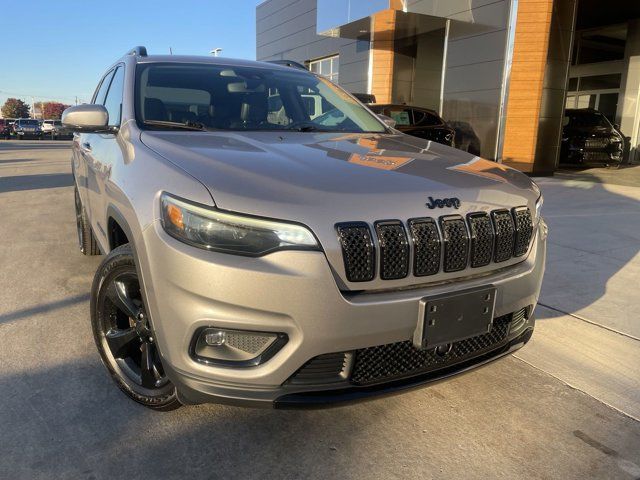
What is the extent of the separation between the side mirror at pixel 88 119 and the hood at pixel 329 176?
46 centimetres

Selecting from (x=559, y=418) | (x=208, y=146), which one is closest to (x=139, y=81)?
(x=208, y=146)

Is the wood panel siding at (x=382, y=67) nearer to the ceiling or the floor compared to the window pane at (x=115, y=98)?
nearer to the ceiling

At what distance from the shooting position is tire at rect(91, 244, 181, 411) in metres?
2.31

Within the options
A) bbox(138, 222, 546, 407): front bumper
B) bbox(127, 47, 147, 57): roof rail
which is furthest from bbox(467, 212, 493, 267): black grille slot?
bbox(127, 47, 147, 57): roof rail

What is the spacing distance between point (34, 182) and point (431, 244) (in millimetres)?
11824

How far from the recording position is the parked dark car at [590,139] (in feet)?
47.5

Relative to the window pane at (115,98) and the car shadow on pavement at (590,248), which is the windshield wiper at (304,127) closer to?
the window pane at (115,98)

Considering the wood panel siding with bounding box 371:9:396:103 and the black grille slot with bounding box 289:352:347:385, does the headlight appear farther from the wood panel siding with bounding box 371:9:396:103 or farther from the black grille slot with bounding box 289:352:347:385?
the wood panel siding with bounding box 371:9:396:103

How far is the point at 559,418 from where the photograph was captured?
101 inches

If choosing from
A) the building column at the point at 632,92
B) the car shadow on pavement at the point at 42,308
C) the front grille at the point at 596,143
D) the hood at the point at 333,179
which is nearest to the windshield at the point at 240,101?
the hood at the point at 333,179

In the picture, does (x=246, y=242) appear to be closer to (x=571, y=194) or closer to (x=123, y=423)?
(x=123, y=423)

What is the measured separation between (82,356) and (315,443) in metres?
1.61

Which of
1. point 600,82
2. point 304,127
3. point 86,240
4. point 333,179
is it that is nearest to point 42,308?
point 86,240

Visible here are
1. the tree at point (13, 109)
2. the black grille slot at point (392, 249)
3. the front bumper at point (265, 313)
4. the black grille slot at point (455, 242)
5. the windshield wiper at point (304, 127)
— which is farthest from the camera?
the tree at point (13, 109)
